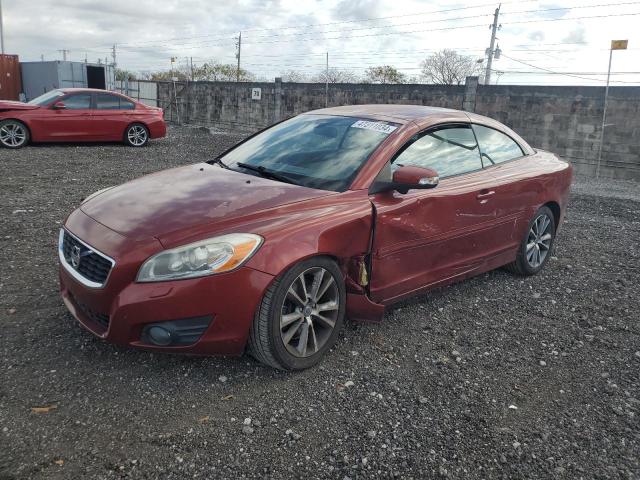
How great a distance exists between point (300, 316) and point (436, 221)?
129 cm

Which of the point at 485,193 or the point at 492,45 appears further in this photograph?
the point at 492,45

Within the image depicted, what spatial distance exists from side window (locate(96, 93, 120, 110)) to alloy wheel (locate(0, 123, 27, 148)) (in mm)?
1817

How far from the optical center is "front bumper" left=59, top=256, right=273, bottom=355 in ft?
8.87

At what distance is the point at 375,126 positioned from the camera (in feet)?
12.7

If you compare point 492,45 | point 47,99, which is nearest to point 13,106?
point 47,99

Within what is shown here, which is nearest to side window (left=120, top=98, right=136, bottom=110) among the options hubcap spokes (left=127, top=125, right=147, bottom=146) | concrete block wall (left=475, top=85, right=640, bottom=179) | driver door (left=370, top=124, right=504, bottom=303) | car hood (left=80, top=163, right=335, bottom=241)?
hubcap spokes (left=127, top=125, right=147, bottom=146)

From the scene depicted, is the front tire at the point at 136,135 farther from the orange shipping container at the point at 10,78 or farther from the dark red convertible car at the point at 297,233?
the orange shipping container at the point at 10,78

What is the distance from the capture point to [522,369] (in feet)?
11.0

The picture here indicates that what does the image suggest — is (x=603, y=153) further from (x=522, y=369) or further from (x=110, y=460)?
(x=110, y=460)

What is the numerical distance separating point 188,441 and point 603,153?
51.2 feet

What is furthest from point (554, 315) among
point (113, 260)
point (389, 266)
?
point (113, 260)

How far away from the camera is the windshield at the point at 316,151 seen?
11.6ft

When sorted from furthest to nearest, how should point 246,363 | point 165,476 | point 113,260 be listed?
point 246,363 < point 113,260 < point 165,476

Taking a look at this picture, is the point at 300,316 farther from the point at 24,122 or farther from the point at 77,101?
the point at 77,101
